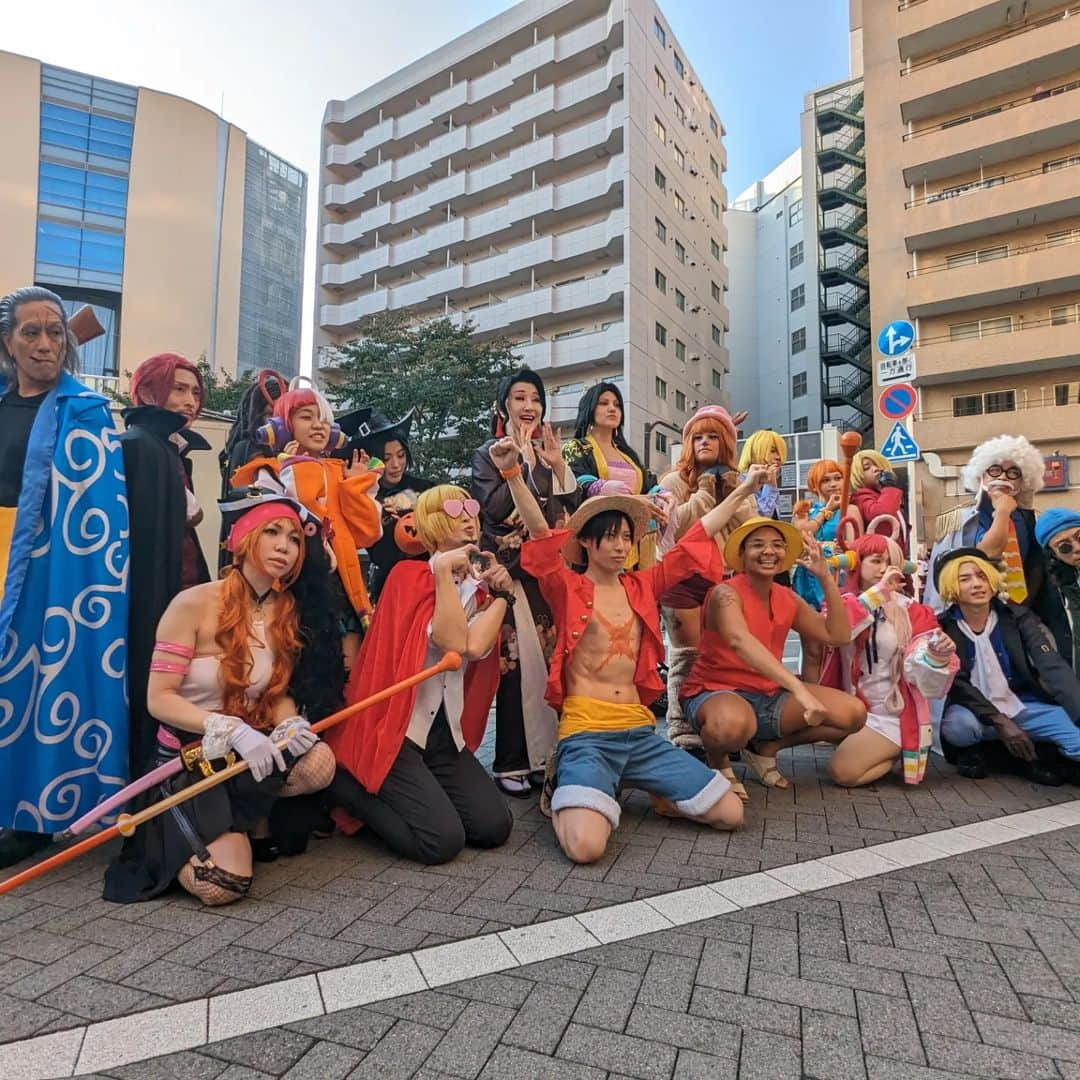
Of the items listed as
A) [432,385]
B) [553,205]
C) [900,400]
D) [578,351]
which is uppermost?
[553,205]

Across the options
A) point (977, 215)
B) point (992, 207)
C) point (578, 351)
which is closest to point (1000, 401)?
point (977, 215)

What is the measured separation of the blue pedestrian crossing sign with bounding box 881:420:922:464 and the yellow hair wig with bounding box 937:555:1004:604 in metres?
2.75

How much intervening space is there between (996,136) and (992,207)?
7.45 feet

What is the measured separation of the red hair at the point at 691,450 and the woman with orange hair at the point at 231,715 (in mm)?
2434

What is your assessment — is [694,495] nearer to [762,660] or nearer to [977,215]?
[762,660]

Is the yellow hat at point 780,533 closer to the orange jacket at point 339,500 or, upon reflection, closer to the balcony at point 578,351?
the orange jacket at point 339,500

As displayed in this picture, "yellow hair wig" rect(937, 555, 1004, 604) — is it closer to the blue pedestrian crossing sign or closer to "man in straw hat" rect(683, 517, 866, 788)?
"man in straw hat" rect(683, 517, 866, 788)

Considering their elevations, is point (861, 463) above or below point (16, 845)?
above

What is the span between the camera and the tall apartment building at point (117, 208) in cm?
4834

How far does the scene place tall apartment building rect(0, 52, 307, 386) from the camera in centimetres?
4834

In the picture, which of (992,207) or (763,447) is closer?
(763,447)

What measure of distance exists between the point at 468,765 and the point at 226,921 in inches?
47.4

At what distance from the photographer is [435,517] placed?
3.26m

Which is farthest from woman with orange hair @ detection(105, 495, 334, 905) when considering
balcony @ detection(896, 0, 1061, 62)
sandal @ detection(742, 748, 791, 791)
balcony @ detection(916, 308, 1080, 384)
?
balcony @ detection(896, 0, 1061, 62)
